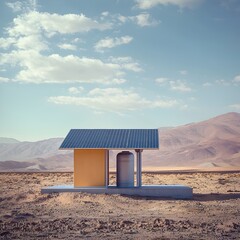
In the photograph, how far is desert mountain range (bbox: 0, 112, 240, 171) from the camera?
91.7 metres

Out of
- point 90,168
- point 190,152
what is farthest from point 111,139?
point 190,152

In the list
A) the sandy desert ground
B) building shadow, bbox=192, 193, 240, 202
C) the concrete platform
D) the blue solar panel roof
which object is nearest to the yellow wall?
the blue solar panel roof

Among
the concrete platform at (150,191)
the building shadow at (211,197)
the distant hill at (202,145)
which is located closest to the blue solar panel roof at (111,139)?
the concrete platform at (150,191)

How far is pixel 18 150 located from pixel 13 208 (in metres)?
187

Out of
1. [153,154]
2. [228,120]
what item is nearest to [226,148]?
[153,154]

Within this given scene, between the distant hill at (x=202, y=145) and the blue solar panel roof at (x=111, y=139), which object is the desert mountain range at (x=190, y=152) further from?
the blue solar panel roof at (x=111, y=139)

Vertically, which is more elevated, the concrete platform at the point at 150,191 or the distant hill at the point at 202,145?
the distant hill at the point at 202,145

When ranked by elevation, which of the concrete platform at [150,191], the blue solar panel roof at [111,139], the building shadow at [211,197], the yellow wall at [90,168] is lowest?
the building shadow at [211,197]

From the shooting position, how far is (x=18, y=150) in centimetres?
Result: 19912

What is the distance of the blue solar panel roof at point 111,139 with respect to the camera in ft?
74.0

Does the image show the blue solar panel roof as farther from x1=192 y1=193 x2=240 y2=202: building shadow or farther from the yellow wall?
x1=192 y1=193 x2=240 y2=202: building shadow

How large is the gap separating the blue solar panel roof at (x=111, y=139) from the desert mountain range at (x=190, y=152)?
53.8 metres

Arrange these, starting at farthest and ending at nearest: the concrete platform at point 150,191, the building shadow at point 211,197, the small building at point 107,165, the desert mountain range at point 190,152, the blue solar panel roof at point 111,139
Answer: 1. the desert mountain range at point 190,152
2. the blue solar panel roof at point 111,139
3. the small building at point 107,165
4. the concrete platform at point 150,191
5. the building shadow at point 211,197

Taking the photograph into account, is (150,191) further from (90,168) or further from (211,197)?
(90,168)
